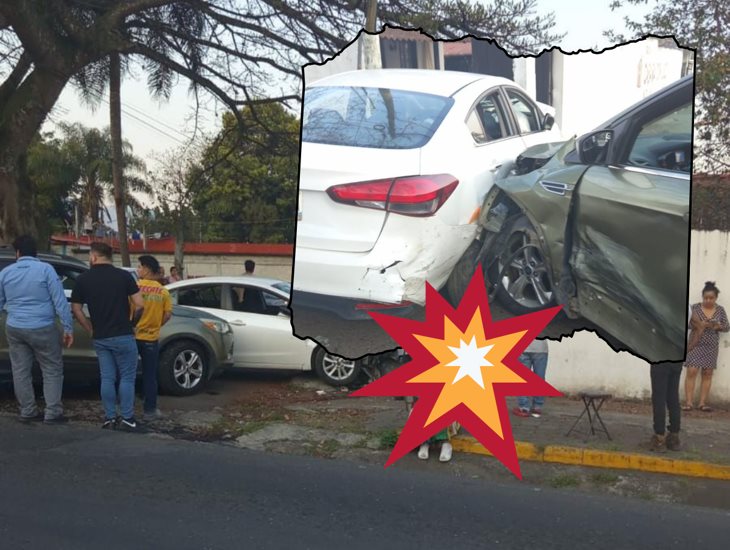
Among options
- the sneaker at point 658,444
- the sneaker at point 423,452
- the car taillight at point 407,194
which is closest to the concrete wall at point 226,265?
the sneaker at point 423,452

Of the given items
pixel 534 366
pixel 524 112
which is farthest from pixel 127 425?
pixel 524 112

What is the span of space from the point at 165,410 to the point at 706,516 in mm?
5315

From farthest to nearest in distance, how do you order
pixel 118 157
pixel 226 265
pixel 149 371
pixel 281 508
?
pixel 226 265 < pixel 118 157 < pixel 149 371 < pixel 281 508

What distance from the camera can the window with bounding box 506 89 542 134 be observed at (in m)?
4.93

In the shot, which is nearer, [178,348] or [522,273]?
[522,273]

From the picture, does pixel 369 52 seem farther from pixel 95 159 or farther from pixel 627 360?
A: pixel 95 159

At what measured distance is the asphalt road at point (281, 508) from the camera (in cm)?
521

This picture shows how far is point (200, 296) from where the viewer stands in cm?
1117

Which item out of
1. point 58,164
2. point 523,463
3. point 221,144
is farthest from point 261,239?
point 523,463

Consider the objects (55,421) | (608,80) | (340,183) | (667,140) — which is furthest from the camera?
(55,421)

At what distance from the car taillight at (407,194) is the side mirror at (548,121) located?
1.94 feet

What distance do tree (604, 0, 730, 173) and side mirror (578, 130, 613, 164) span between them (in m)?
→ 4.35

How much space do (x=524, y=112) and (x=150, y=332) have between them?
4833mm

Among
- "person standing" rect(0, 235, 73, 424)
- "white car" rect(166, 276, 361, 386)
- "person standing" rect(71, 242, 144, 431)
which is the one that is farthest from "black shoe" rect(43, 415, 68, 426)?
"white car" rect(166, 276, 361, 386)
